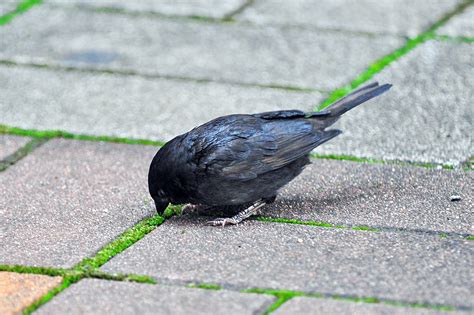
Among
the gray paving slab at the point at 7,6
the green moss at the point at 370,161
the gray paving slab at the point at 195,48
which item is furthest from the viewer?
the gray paving slab at the point at 7,6

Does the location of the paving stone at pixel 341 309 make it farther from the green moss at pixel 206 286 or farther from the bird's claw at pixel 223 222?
the bird's claw at pixel 223 222

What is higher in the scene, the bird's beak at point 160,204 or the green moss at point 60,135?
the bird's beak at point 160,204

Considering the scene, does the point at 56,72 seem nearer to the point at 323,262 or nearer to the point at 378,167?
the point at 378,167

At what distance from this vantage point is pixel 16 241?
4.54 metres

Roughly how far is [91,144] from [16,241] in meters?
1.41

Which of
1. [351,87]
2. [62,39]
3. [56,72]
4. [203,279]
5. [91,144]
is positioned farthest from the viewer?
[62,39]

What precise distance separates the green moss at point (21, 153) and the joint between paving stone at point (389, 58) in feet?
5.67

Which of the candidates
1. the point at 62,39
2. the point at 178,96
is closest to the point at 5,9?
the point at 62,39

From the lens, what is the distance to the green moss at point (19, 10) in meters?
8.09

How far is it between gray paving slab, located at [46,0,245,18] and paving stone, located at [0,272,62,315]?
4.39 m

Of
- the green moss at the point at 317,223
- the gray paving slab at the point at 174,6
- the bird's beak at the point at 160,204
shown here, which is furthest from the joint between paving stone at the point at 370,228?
the gray paving slab at the point at 174,6

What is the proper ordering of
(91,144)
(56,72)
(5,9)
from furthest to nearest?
(5,9) < (56,72) < (91,144)

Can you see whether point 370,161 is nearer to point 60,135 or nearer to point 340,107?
point 340,107

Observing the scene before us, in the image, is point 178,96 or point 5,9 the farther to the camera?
point 5,9
